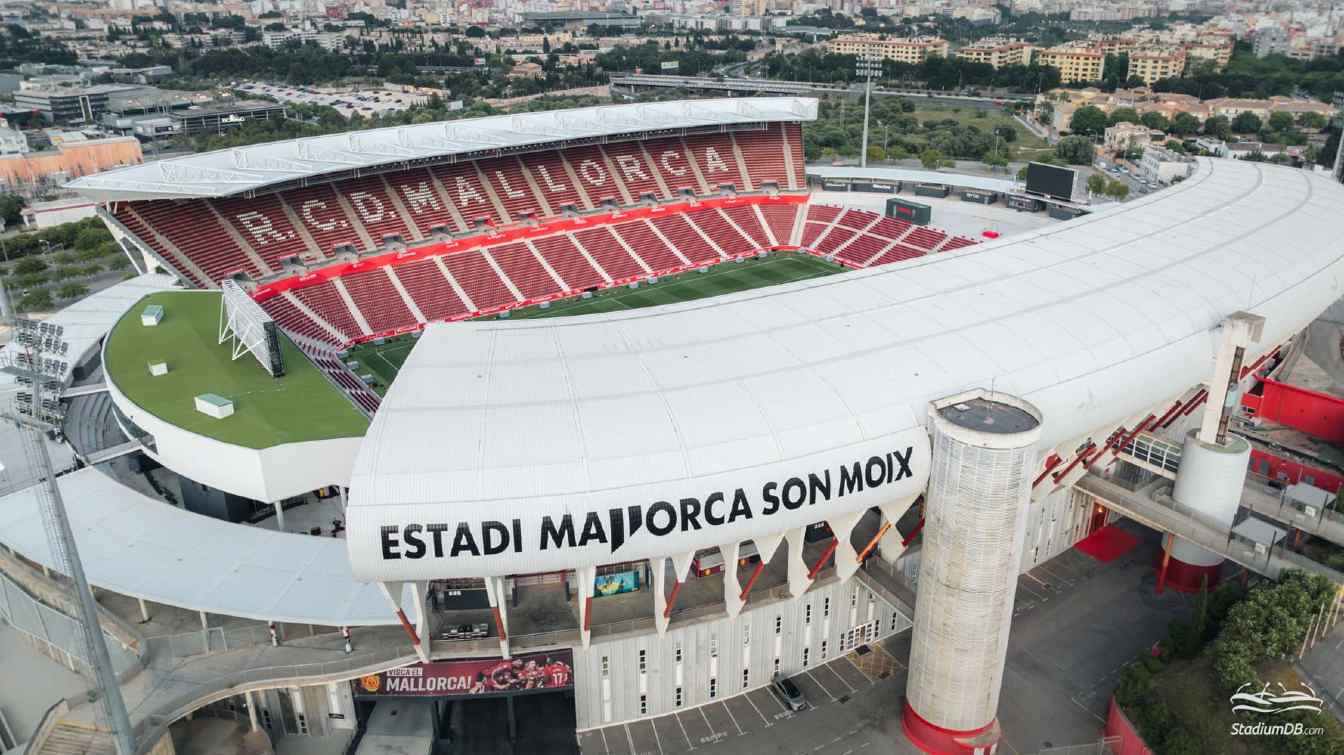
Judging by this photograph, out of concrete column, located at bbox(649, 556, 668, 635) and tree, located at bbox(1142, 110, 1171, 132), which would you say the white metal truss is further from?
tree, located at bbox(1142, 110, 1171, 132)

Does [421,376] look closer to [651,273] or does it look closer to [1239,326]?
[1239,326]

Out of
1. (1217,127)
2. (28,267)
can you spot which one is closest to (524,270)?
(28,267)

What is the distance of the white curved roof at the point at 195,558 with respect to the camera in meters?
33.5

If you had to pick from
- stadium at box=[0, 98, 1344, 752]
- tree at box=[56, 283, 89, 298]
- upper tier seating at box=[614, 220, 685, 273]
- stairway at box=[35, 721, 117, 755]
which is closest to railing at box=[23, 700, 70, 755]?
stairway at box=[35, 721, 117, 755]

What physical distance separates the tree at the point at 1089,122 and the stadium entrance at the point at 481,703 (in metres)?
139

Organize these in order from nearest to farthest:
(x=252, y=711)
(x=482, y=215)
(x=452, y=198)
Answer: (x=252, y=711)
(x=452, y=198)
(x=482, y=215)

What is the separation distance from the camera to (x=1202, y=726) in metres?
32.6

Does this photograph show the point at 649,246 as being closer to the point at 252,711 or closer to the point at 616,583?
the point at 616,583

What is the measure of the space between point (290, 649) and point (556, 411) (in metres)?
13.6

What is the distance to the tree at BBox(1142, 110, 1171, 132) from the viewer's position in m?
147

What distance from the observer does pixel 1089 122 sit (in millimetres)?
145625

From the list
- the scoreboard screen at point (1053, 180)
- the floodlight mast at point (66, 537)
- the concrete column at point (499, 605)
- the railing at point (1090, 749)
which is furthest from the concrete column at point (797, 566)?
the scoreboard screen at point (1053, 180)

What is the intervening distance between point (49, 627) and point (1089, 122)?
491 feet

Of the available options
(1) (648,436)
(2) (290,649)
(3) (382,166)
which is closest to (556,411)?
(1) (648,436)
